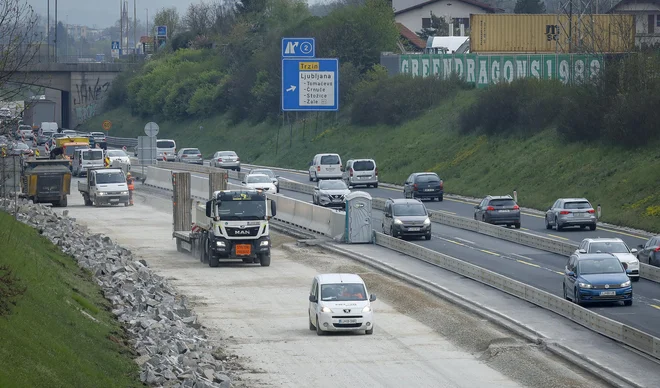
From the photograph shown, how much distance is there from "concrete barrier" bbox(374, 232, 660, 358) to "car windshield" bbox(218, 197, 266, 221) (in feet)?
19.4

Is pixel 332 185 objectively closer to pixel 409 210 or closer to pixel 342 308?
pixel 409 210

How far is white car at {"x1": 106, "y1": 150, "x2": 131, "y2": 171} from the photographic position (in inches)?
3034

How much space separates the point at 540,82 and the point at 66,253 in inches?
1991

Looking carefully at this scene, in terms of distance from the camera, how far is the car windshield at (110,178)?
6172cm

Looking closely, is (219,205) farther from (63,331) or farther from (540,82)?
(540,82)

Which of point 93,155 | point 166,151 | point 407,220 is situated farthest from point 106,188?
point 166,151

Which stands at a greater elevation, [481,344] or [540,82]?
[540,82]

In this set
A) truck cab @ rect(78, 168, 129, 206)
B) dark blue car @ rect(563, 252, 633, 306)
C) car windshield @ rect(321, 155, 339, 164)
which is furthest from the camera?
car windshield @ rect(321, 155, 339, 164)

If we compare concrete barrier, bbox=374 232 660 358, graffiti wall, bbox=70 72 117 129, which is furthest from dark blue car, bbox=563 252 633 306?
graffiti wall, bbox=70 72 117 129

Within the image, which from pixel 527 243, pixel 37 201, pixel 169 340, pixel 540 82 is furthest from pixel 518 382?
pixel 540 82

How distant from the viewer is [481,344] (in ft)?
83.2

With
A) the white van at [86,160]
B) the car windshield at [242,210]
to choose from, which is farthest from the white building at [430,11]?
the car windshield at [242,210]

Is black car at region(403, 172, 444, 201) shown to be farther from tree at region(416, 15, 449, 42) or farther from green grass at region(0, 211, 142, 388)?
tree at region(416, 15, 449, 42)

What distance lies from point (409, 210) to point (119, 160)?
36.9 m
